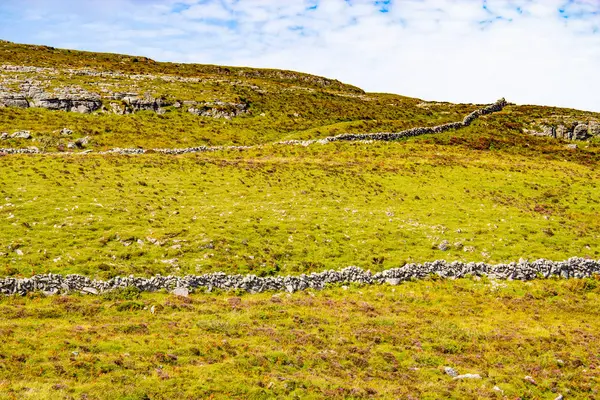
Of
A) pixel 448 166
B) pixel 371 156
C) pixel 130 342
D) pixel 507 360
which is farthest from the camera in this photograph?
pixel 371 156

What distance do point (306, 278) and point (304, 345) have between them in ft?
25.8

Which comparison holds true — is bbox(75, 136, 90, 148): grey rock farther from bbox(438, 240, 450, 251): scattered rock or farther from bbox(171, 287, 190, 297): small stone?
bbox(438, 240, 450, 251): scattered rock

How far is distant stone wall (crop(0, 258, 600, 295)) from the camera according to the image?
85.3ft

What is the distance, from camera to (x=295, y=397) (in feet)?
58.6

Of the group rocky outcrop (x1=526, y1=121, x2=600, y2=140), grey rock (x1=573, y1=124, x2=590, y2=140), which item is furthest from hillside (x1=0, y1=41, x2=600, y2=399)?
grey rock (x1=573, y1=124, x2=590, y2=140)

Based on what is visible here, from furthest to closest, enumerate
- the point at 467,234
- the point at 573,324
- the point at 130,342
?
1. the point at 467,234
2. the point at 573,324
3. the point at 130,342

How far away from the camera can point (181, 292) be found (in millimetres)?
27484

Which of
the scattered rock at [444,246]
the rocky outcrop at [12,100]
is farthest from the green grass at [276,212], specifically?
the rocky outcrop at [12,100]

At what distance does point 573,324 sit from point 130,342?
2498 cm

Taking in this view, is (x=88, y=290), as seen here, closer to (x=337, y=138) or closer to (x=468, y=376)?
(x=468, y=376)

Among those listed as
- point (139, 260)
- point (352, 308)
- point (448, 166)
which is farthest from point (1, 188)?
point (448, 166)

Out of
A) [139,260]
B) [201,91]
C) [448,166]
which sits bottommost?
[139,260]

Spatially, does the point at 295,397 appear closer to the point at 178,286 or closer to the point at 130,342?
the point at 130,342

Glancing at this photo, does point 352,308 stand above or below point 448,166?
below
